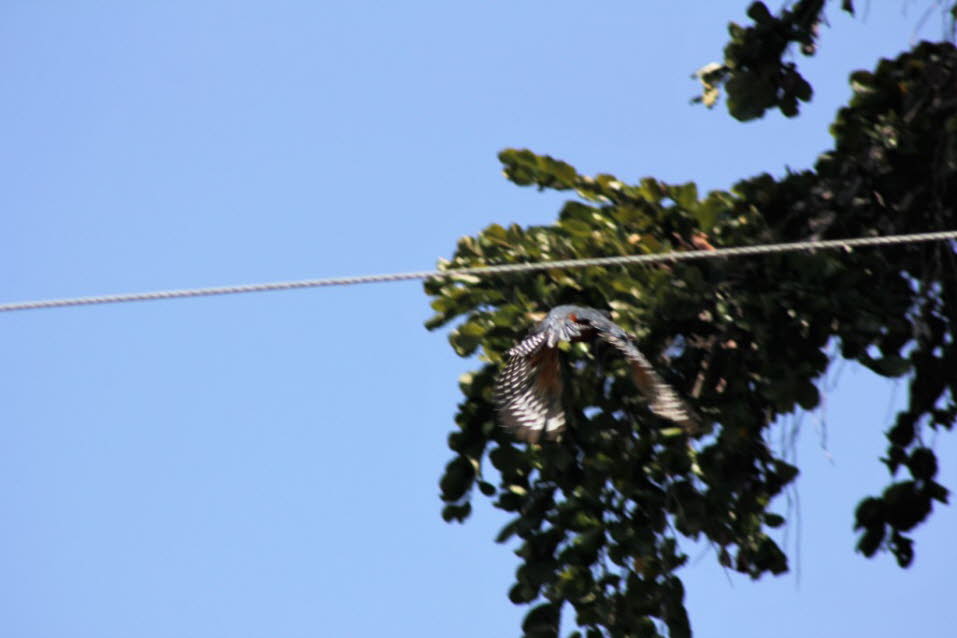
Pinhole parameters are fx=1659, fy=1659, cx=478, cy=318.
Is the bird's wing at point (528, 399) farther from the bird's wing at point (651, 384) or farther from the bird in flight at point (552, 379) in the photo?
the bird's wing at point (651, 384)

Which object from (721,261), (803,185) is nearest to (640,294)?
(721,261)

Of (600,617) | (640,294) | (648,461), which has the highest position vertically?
(640,294)

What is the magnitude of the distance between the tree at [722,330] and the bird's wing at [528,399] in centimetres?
8

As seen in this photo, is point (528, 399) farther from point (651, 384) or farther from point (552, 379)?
point (651, 384)

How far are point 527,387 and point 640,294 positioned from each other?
1.35ft

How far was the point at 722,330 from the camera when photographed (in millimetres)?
4719

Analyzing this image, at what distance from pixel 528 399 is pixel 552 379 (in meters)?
0.10

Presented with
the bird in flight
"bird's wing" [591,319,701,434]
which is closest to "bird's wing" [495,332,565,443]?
the bird in flight

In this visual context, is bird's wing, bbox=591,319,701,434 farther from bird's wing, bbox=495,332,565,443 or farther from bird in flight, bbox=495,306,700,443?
bird's wing, bbox=495,332,565,443

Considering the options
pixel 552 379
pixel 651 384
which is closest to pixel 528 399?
pixel 552 379

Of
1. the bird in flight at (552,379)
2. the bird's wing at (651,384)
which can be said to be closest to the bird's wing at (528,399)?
the bird in flight at (552,379)

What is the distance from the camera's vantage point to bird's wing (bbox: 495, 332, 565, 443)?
4.67m

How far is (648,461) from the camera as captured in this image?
4828 mm

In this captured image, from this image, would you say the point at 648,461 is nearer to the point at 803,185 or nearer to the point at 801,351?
the point at 801,351
